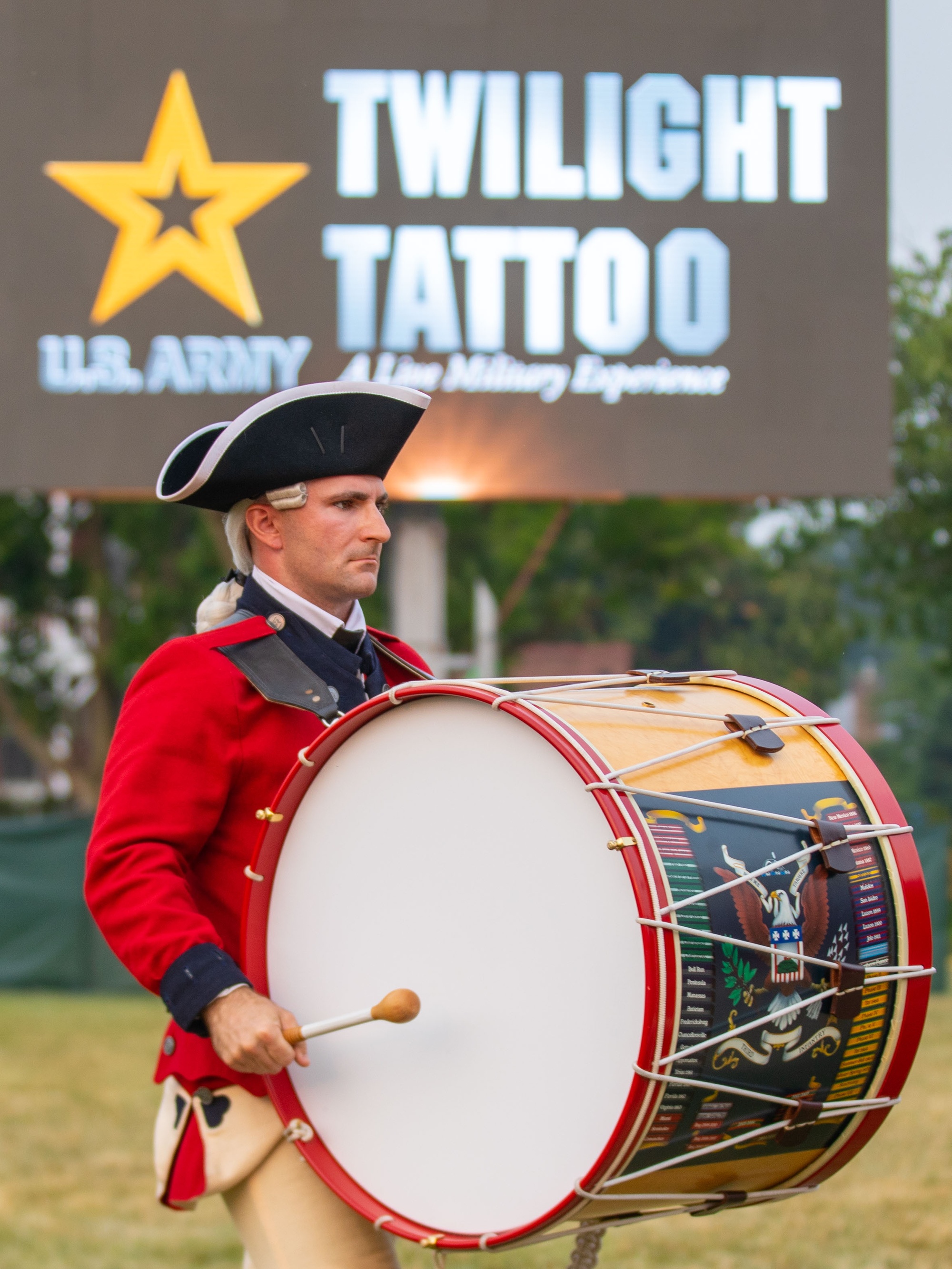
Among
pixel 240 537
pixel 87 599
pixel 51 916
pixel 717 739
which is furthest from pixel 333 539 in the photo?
pixel 87 599

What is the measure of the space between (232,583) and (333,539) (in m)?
0.28

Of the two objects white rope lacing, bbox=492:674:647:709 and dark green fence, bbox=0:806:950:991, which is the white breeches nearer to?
white rope lacing, bbox=492:674:647:709

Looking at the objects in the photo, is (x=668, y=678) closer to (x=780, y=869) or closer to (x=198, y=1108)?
(x=780, y=869)

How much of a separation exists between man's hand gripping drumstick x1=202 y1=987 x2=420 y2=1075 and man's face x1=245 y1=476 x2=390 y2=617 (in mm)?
677

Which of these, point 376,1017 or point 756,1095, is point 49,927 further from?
point 756,1095

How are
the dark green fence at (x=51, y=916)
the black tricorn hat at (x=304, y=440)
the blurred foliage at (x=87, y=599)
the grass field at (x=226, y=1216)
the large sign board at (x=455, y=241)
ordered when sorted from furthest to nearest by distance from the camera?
1. the blurred foliage at (x=87, y=599)
2. the dark green fence at (x=51, y=916)
3. the large sign board at (x=455, y=241)
4. the grass field at (x=226, y=1216)
5. the black tricorn hat at (x=304, y=440)

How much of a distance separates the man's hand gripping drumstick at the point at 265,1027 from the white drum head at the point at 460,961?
0.12 metres

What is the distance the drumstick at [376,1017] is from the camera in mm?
2129

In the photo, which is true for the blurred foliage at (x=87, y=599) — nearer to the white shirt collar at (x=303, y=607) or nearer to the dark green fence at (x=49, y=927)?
the dark green fence at (x=49, y=927)

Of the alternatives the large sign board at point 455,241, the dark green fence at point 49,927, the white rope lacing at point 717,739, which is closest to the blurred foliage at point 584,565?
the large sign board at point 455,241

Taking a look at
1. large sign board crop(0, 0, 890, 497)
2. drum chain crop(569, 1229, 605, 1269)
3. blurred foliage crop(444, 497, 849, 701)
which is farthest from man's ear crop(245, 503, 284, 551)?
blurred foliage crop(444, 497, 849, 701)

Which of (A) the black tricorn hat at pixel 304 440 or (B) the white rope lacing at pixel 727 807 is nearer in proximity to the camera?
(B) the white rope lacing at pixel 727 807

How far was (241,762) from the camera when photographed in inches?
95.3

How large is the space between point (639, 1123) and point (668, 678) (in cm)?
74
